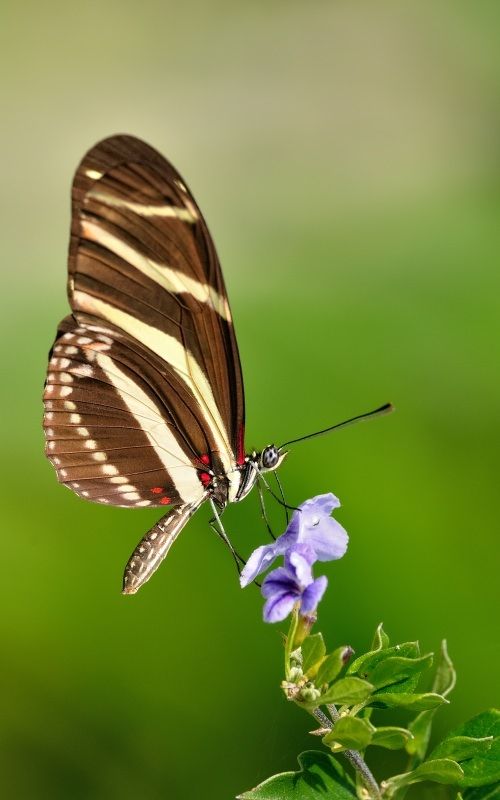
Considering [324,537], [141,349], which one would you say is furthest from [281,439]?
[324,537]

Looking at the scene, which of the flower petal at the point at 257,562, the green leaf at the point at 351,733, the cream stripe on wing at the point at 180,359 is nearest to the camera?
the green leaf at the point at 351,733

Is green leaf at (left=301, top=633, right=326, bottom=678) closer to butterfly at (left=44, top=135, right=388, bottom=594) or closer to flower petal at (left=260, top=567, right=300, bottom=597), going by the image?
flower petal at (left=260, top=567, right=300, bottom=597)

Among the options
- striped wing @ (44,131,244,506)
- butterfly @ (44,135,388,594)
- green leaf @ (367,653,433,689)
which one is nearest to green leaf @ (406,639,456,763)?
green leaf @ (367,653,433,689)

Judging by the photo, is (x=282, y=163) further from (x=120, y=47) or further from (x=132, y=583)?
(x=132, y=583)

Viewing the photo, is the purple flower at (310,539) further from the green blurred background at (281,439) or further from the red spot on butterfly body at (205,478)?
the green blurred background at (281,439)

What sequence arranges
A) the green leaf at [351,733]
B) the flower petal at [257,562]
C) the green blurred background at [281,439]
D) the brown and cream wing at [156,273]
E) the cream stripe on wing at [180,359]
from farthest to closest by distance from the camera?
→ the green blurred background at [281,439] < the cream stripe on wing at [180,359] < the brown and cream wing at [156,273] < the flower petal at [257,562] < the green leaf at [351,733]

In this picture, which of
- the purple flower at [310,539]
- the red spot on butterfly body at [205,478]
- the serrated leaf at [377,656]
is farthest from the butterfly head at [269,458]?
the serrated leaf at [377,656]
